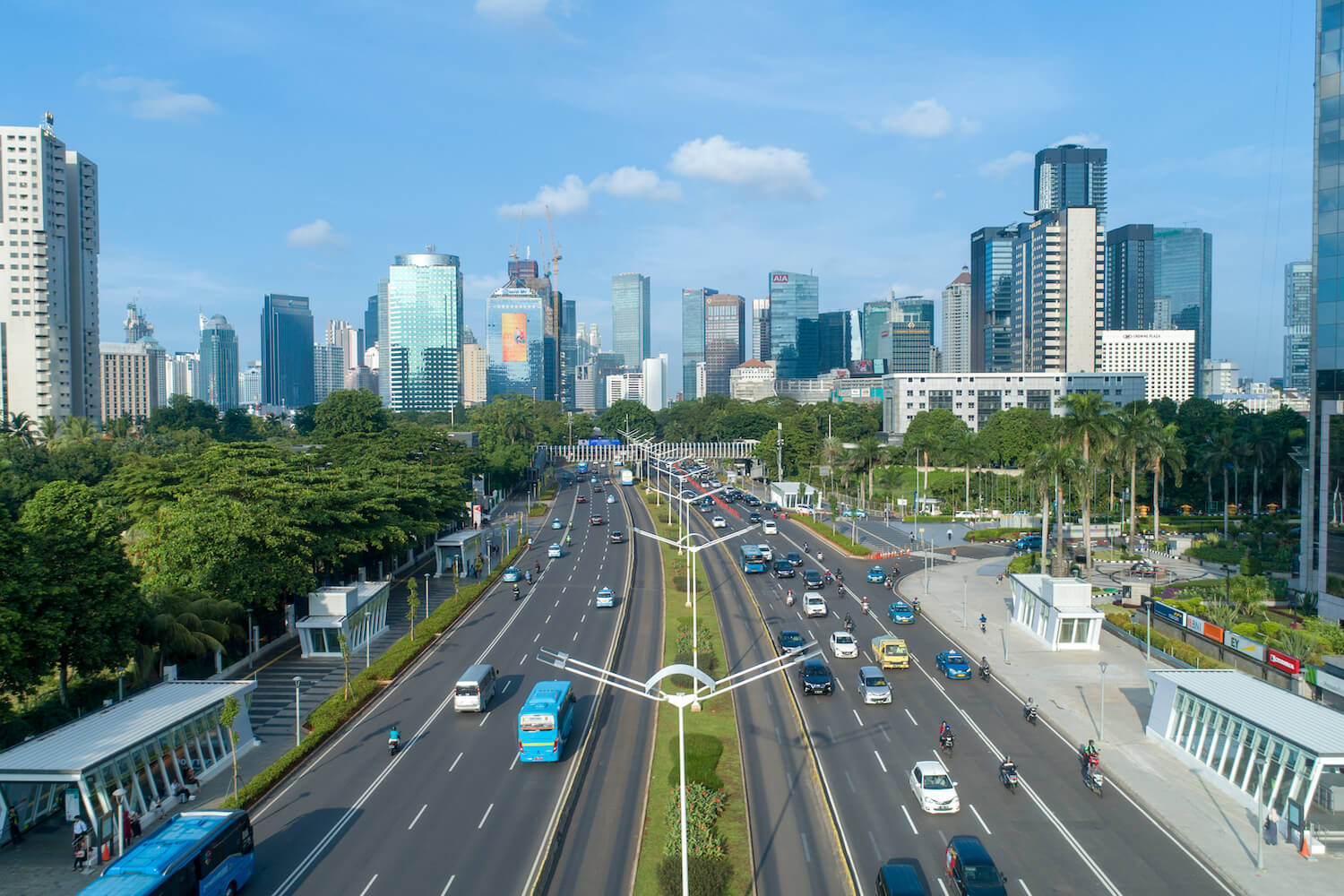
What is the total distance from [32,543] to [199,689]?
29.3 feet

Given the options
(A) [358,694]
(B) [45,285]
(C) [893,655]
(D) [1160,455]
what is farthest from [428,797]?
(B) [45,285]

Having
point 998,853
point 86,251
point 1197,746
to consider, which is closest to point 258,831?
point 998,853

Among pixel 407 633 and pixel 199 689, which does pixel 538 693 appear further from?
pixel 407 633

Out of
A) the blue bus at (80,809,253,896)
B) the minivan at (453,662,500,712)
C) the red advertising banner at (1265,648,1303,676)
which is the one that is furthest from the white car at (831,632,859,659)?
the blue bus at (80,809,253,896)

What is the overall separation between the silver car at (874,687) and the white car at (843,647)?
635cm

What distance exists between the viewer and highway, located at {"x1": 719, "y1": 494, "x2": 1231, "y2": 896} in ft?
81.8

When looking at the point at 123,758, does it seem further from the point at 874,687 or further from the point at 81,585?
the point at 874,687

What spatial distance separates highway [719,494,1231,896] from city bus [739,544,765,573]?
26.5 metres

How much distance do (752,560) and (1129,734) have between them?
132 feet

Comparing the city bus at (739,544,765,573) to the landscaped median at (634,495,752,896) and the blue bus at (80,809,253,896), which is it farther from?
the blue bus at (80,809,253,896)

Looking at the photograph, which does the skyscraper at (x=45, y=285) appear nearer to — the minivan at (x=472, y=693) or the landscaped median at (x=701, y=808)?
the minivan at (x=472, y=693)

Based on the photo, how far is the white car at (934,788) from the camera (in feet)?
93.5

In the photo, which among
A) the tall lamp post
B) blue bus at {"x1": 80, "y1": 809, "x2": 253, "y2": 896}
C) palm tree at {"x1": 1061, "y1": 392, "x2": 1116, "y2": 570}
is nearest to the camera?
blue bus at {"x1": 80, "y1": 809, "x2": 253, "y2": 896}

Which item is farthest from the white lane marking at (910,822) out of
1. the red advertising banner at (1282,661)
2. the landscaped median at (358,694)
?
the landscaped median at (358,694)
